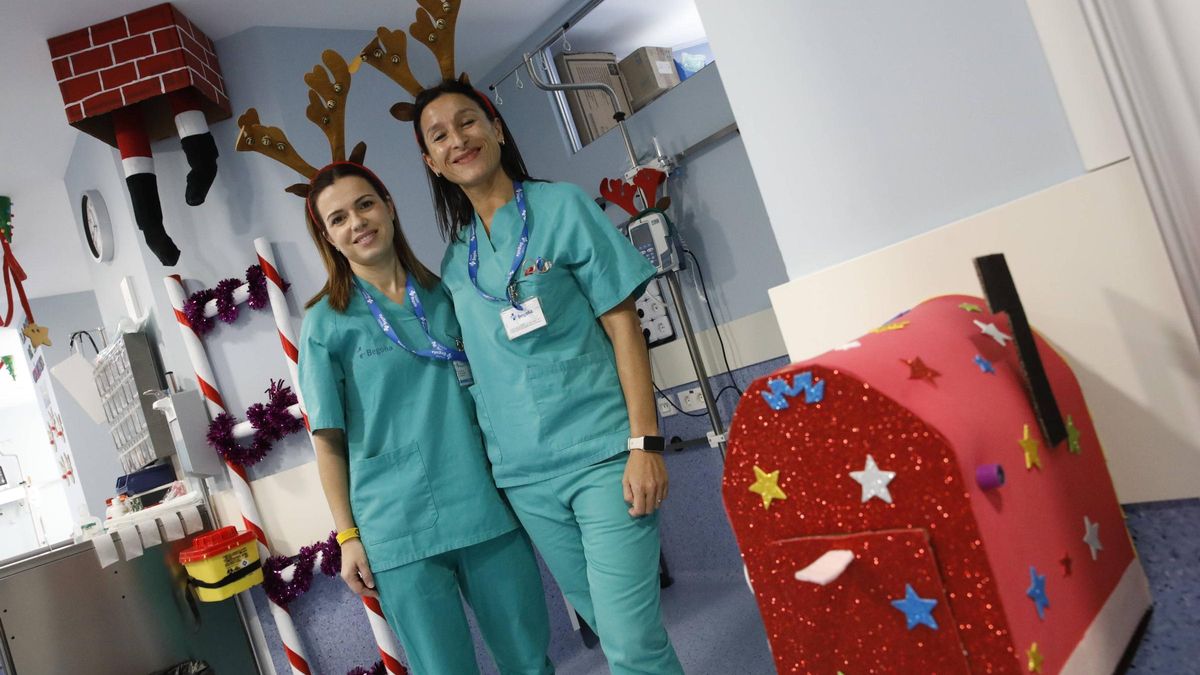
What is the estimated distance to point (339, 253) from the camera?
1.70 meters

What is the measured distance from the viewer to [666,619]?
277 centimetres

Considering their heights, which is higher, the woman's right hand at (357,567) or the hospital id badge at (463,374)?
the hospital id badge at (463,374)

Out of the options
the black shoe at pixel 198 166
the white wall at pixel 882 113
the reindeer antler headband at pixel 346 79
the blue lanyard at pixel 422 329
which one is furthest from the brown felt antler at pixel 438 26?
the black shoe at pixel 198 166

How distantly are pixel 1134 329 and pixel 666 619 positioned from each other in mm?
2256

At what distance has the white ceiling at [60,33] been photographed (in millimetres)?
2549

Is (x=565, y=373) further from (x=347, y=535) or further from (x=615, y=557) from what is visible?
(x=347, y=535)

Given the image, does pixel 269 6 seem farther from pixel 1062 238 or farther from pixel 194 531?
pixel 1062 238

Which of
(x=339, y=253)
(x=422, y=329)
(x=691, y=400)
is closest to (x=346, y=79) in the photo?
(x=339, y=253)

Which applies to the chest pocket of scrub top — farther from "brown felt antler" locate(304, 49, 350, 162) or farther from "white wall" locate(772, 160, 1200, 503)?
"white wall" locate(772, 160, 1200, 503)

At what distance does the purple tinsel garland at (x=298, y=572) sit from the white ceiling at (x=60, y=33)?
1.79m

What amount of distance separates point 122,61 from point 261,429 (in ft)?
4.16

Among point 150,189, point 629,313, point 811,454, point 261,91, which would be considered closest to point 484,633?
point 629,313

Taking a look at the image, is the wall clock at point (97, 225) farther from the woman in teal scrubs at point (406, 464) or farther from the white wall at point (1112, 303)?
the white wall at point (1112, 303)

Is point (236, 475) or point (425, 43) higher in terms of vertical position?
point (425, 43)
